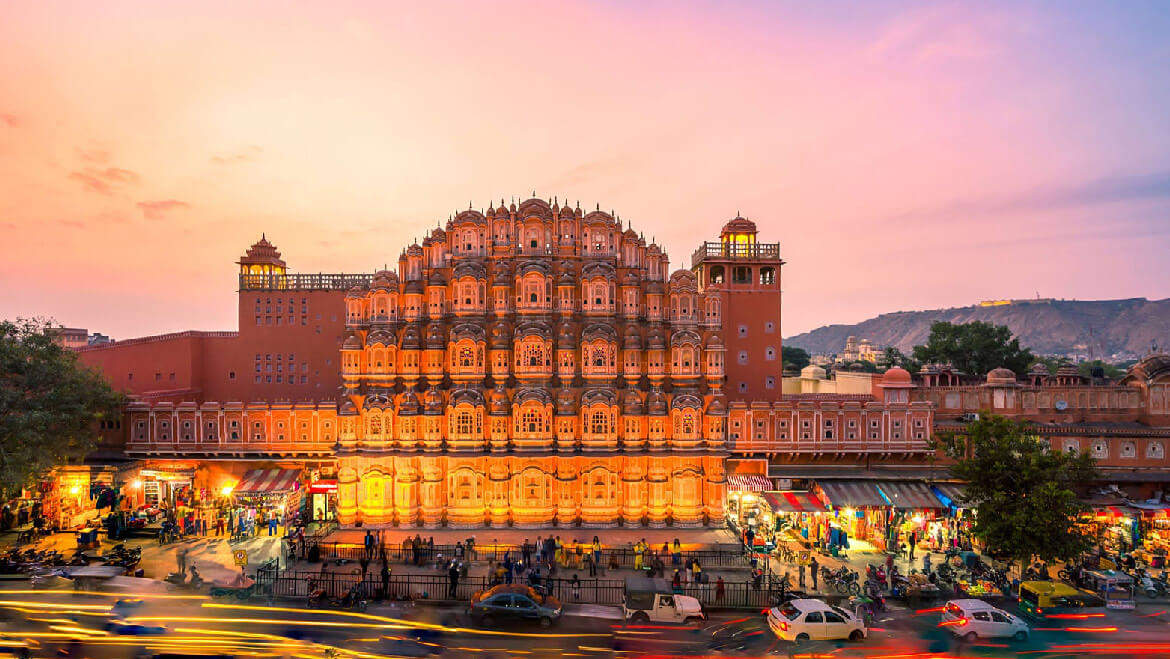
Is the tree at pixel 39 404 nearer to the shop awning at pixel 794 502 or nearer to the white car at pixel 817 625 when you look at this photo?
the white car at pixel 817 625

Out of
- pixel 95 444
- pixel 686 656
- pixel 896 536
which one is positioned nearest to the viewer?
pixel 686 656

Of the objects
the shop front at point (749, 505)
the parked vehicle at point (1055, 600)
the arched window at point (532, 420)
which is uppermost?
the arched window at point (532, 420)

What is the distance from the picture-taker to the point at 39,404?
3412 centimetres

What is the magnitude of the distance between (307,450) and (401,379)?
25.8ft

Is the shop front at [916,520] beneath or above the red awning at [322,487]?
beneath

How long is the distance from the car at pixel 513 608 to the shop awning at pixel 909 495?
20.8m

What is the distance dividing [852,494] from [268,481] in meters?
33.0

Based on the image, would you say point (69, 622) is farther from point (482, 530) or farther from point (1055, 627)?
point (1055, 627)

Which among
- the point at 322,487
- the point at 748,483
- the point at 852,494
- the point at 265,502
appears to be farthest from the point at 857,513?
the point at 265,502

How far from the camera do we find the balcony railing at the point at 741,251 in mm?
A: 48562

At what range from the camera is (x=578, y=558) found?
3188cm

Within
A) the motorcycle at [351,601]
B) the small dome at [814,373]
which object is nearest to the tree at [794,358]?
the small dome at [814,373]

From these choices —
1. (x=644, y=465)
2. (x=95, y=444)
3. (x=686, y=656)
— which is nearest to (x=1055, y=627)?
(x=686, y=656)

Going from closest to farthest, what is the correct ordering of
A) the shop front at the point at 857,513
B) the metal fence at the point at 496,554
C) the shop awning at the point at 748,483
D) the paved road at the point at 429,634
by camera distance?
the paved road at the point at 429,634 < the metal fence at the point at 496,554 < the shop front at the point at 857,513 < the shop awning at the point at 748,483
